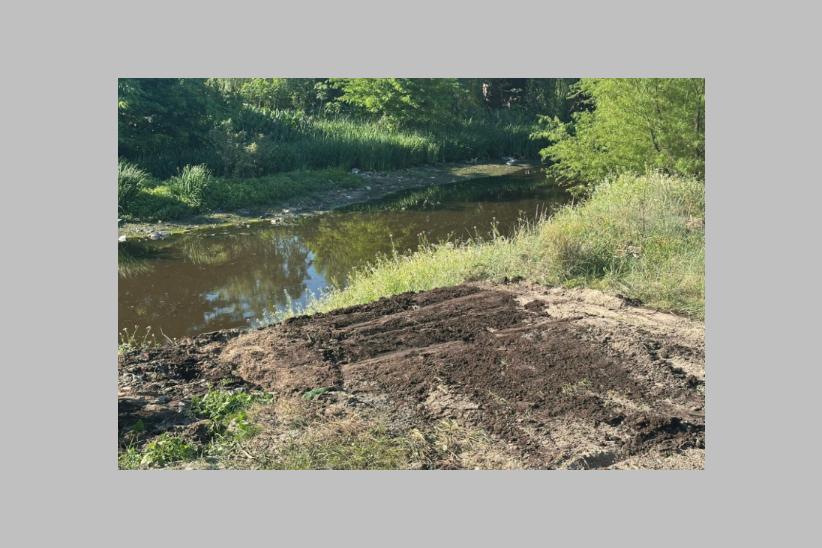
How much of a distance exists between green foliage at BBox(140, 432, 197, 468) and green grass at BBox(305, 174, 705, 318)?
3.91 meters

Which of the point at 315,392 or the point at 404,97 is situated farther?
the point at 404,97

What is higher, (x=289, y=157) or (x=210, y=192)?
(x=289, y=157)

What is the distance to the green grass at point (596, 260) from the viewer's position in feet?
31.8

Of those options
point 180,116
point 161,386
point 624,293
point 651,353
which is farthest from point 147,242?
point 651,353

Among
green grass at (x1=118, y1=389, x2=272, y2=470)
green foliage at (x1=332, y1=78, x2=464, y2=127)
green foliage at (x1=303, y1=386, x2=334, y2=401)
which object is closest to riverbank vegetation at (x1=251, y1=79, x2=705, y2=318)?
green foliage at (x1=303, y1=386, x2=334, y2=401)

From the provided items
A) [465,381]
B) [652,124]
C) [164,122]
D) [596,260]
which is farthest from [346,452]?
[164,122]

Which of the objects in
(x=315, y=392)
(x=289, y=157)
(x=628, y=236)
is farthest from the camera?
(x=289, y=157)

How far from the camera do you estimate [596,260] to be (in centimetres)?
1051

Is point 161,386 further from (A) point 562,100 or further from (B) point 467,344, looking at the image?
(A) point 562,100

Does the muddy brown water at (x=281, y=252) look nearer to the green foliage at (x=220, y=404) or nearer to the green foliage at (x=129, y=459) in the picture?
the green foliage at (x=220, y=404)

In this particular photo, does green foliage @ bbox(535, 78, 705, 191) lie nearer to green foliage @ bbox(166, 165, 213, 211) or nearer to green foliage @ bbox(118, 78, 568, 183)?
green foliage @ bbox(118, 78, 568, 183)

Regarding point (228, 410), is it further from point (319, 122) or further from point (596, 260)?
point (319, 122)

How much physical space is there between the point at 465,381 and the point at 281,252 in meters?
7.90

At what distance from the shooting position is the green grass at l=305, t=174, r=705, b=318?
31.8 feet
